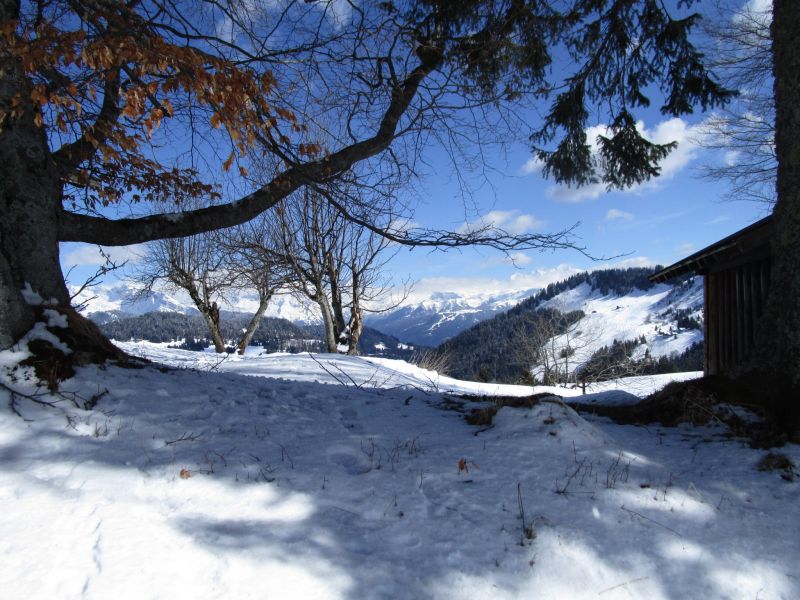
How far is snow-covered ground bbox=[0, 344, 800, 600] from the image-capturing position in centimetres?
180

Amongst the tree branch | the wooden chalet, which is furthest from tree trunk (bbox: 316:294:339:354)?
the tree branch

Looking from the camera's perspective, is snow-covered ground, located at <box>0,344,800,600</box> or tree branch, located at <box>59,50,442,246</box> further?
tree branch, located at <box>59,50,442,246</box>

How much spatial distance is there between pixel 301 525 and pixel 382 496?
1.58 ft

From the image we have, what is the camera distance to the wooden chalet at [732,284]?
291 inches

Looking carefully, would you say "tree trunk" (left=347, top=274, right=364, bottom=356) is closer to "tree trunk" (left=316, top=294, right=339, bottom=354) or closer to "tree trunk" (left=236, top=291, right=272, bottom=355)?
"tree trunk" (left=316, top=294, right=339, bottom=354)

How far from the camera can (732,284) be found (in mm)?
8633

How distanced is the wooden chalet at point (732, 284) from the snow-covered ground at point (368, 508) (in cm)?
535

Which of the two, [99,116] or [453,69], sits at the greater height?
[453,69]

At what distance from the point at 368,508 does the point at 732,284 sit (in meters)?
9.25

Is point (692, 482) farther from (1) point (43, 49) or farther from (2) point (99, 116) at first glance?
(2) point (99, 116)

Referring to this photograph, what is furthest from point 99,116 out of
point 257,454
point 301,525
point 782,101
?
point 782,101

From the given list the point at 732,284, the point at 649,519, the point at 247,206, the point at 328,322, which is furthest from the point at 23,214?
the point at 328,322

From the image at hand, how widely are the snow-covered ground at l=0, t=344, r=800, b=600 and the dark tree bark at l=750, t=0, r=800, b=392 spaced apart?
1.01 metres

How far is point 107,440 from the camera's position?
282 centimetres
